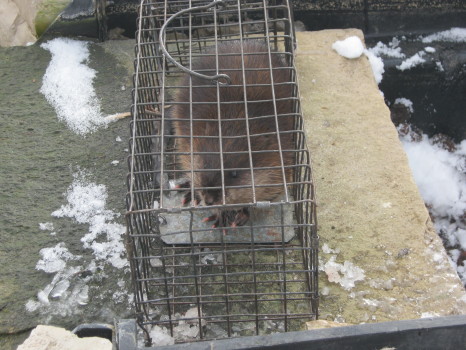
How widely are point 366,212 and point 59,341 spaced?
1.75m

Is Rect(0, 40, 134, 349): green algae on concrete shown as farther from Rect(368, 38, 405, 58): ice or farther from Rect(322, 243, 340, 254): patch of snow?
Rect(368, 38, 405, 58): ice

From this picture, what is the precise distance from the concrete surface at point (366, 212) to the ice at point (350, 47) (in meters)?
0.06

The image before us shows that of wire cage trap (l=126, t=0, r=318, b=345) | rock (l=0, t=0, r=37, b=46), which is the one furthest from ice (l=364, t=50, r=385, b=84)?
rock (l=0, t=0, r=37, b=46)

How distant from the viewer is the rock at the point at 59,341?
233 centimetres

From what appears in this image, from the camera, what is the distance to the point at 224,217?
10.6 ft

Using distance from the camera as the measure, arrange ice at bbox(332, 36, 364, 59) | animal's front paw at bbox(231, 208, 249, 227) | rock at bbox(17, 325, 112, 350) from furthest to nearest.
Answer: ice at bbox(332, 36, 364, 59) → animal's front paw at bbox(231, 208, 249, 227) → rock at bbox(17, 325, 112, 350)

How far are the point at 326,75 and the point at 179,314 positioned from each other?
221 centimetres

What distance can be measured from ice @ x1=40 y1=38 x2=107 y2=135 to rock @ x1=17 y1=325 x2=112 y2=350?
173 centimetres

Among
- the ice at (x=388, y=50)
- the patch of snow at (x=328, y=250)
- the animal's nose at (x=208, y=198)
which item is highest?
the animal's nose at (x=208, y=198)

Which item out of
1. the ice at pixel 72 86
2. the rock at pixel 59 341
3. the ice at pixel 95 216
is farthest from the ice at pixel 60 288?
the ice at pixel 72 86

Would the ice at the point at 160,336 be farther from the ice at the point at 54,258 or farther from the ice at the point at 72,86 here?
the ice at the point at 72,86

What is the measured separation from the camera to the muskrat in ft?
9.33

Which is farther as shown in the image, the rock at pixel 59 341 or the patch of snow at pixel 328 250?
the patch of snow at pixel 328 250

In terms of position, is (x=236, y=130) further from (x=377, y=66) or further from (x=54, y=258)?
(x=377, y=66)
